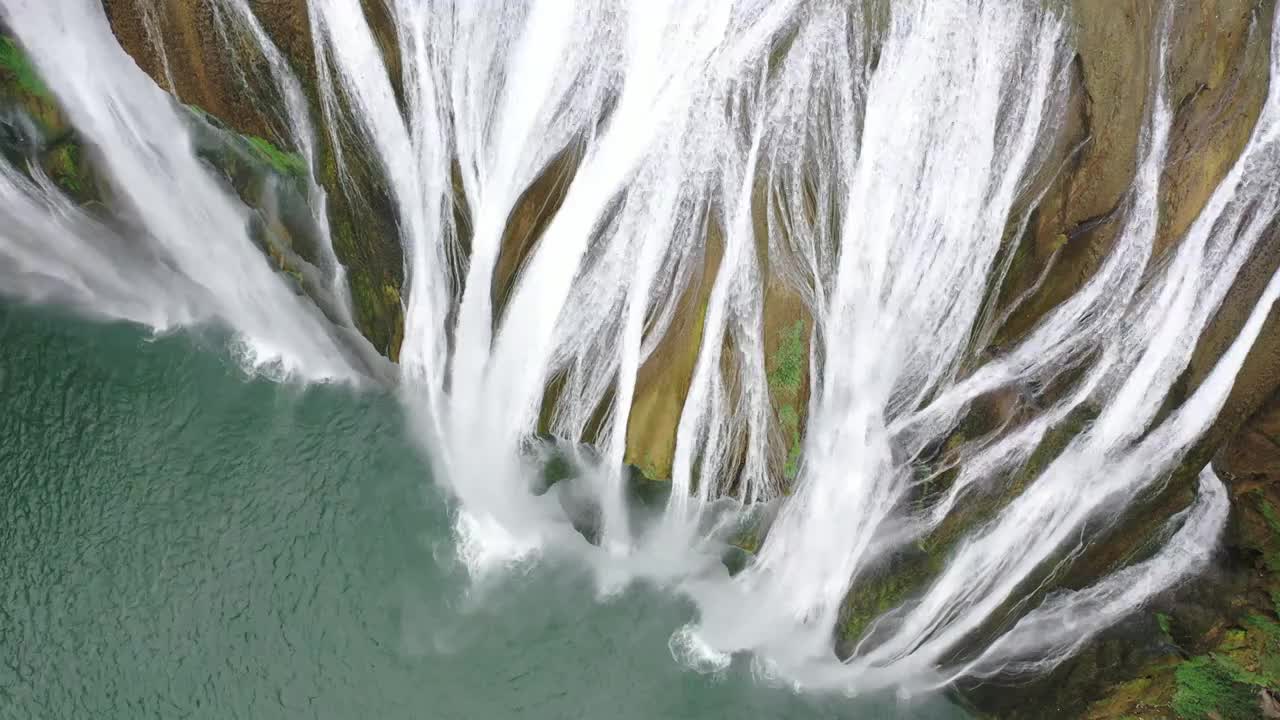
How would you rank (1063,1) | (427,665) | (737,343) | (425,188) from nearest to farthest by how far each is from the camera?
(1063,1)
(737,343)
(425,188)
(427,665)

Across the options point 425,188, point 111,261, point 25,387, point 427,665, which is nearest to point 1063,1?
point 425,188

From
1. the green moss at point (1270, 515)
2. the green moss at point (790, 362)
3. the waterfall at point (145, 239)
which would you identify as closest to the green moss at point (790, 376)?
the green moss at point (790, 362)

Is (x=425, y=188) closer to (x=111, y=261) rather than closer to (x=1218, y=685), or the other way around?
(x=111, y=261)

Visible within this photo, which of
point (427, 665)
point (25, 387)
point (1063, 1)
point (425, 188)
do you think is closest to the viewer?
point (1063, 1)

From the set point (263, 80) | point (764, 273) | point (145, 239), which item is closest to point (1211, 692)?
point (764, 273)

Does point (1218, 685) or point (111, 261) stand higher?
point (111, 261)

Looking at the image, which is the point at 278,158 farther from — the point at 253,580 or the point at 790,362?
the point at 790,362
